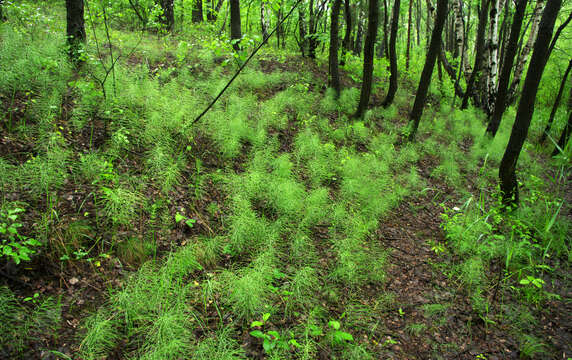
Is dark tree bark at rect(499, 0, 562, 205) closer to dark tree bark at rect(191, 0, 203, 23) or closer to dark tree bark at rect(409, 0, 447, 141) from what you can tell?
dark tree bark at rect(409, 0, 447, 141)

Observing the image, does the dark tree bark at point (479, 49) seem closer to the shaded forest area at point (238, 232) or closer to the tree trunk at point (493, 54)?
the tree trunk at point (493, 54)

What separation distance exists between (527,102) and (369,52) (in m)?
4.21

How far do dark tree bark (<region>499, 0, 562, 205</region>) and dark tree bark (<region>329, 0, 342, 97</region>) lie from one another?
4.95 meters

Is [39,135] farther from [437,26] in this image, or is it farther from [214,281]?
[437,26]

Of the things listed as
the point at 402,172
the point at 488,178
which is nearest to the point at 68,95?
the point at 402,172

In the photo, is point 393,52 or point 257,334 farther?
point 393,52

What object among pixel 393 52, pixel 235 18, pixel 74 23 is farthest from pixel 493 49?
pixel 74 23

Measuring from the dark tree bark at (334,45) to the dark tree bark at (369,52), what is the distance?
0.98 m

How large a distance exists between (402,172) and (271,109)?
12.1 ft

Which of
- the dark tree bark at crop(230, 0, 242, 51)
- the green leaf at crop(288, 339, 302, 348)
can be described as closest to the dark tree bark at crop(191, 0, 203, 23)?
the dark tree bark at crop(230, 0, 242, 51)

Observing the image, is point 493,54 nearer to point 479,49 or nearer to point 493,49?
point 493,49

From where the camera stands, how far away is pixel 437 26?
7262mm

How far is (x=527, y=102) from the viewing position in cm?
485

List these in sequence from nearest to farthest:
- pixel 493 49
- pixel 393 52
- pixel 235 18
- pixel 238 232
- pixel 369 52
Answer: pixel 238 232
pixel 369 52
pixel 235 18
pixel 393 52
pixel 493 49
